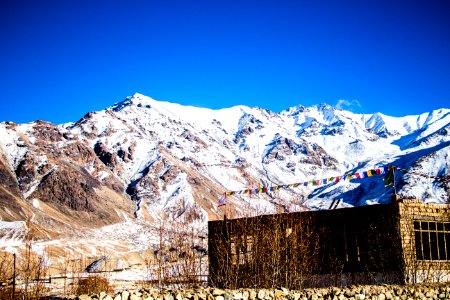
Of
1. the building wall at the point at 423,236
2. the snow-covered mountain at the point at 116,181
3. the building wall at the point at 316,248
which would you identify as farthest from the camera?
the snow-covered mountain at the point at 116,181

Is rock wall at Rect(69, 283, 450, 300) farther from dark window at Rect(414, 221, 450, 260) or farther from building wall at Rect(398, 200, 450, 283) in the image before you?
dark window at Rect(414, 221, 450, 260)

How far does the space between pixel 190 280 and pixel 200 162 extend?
177 meters

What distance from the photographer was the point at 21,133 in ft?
504

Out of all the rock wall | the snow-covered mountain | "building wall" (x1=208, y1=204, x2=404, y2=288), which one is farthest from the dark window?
the snow-covered mountain

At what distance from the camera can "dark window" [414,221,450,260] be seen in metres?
24.9

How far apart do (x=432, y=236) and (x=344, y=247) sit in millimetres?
4830

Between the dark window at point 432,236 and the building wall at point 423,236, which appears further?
the dark window at point 432,236

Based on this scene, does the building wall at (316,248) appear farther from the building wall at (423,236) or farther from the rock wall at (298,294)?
the rock wall at (298,294)

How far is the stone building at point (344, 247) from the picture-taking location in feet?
73.6

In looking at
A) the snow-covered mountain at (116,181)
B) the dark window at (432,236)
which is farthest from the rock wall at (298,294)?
the snow-covered mountain at (116,181)

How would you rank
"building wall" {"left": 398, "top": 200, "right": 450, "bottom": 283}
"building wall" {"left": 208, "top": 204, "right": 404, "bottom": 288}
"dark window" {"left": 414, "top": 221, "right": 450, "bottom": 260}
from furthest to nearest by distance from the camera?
"dark window" {"left": 414, "top": 221, "right": 450, "bottom": 260} < "building wall" {"left": 398, "top": 200, "right": 450, "bottom": 283} < "building wall" {"left": 208, "top": 204, "right": 404, "bottom": 288}

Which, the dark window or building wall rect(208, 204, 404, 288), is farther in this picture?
the dark window

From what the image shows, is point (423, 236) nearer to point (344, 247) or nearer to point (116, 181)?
point (344, 247)

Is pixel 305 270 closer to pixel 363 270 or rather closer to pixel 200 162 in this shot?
pixel 363 270
